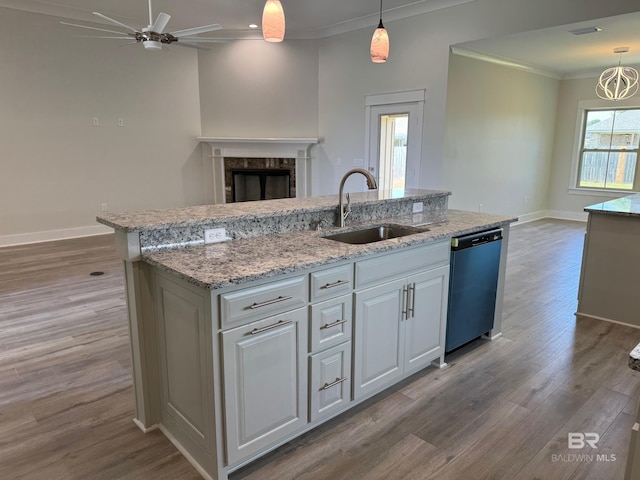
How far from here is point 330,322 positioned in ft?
6.90

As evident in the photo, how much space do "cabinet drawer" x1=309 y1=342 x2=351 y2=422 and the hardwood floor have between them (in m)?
0.14

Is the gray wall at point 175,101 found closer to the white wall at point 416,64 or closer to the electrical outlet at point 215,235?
the white wall at point 416,64

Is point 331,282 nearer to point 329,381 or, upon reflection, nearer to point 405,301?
point 329,381

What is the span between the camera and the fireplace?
7613mm

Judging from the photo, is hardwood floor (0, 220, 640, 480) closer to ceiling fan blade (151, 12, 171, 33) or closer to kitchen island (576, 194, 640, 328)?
kitchen island (576, 194, 640, 328)

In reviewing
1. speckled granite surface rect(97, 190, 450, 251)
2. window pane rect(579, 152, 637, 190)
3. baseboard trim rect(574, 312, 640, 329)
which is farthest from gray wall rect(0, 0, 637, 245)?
window pane rect(579, 152, 637, 190)

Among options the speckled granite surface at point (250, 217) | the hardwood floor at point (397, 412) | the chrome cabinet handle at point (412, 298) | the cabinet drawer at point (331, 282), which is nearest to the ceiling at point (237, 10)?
the speckled granite surface at point (250, 217)

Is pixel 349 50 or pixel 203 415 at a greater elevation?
pixel 349 50

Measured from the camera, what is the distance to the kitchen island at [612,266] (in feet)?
11.5

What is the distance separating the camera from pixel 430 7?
17.9 feet

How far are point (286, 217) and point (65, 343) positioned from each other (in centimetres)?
196

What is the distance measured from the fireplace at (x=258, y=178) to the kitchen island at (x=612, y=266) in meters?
4.89

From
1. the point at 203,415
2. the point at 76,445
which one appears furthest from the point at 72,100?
the point at 203,415

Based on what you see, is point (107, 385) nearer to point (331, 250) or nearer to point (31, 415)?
point (31, 415)
